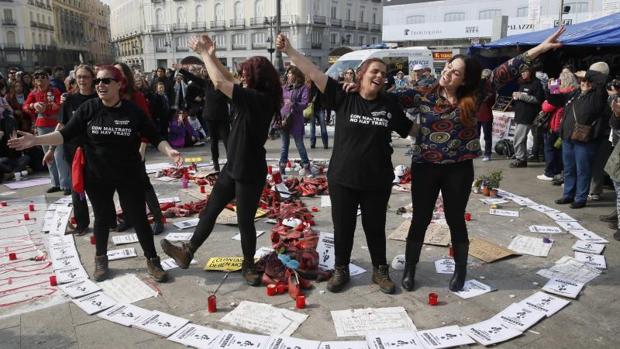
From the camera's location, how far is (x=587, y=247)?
17.2 feet

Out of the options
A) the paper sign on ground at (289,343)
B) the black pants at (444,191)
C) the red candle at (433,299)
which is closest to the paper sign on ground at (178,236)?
the paper sign on ground at (289,343)

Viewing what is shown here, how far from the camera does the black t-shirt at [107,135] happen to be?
4102 millimetres

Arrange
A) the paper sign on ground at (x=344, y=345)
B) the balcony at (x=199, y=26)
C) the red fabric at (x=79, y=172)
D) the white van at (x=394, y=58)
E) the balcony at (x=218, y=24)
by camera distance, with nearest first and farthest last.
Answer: the paper sign on ground at (x=344, y=345), the red fabric at (x=79, y=172), the white van at (x=394, y=58), the balcony at (x=218, y=24), the balcony at (x=199, y=26)

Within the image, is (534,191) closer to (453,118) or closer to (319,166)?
(319,166)

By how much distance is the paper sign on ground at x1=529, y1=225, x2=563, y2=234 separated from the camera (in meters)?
5.77

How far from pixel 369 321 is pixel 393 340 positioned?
30 cm

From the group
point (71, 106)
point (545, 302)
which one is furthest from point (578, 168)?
point (71, 106)

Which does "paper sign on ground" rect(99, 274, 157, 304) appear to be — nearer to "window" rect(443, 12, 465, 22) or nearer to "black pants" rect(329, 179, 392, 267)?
"black pants" rect(329, 179, 392, 267)

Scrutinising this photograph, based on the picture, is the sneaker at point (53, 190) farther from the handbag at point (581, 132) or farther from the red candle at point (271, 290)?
the handbag at point (581, 132)

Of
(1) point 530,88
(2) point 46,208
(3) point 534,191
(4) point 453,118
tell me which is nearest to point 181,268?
(4) point 453,118

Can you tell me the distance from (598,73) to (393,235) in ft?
11.9

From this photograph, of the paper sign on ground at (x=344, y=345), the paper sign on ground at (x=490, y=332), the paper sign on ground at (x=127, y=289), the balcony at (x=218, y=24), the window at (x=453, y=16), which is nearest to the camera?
the paper sign on ground at (x=344, y=345)

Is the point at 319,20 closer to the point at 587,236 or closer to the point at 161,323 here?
the point at 587,236

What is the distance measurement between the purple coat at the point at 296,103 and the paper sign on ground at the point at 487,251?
424 centimetres
